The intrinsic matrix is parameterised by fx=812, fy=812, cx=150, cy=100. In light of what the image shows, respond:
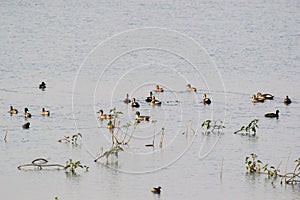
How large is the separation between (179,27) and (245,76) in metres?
8.49

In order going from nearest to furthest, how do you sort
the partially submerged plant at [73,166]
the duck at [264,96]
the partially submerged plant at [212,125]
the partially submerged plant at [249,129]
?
the partially submerged plant at [73,166] → the partially submerged plant at [249,129] → the partially submerged plant at [212,125] → the duck at [264,96]

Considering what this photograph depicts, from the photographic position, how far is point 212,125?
1647 centimetres

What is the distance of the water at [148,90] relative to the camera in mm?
12713

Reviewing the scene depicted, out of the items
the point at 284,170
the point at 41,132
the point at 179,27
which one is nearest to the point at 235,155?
the point at 284,170

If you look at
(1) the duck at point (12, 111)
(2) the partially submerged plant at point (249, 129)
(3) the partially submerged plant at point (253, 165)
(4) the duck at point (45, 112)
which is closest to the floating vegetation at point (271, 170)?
(3) the partially submerged plant at point (253, 165)

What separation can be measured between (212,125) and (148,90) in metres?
4.00

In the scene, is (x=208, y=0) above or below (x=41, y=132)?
above

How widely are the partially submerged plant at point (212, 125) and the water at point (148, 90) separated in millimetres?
208

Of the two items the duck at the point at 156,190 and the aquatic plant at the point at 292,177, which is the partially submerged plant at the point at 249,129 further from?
the duck at the point at 156,190

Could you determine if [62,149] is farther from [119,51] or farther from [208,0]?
[208,0]

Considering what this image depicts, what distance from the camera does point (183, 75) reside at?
2158 cm

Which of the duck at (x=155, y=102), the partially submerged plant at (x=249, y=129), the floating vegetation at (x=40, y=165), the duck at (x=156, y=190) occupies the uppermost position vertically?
the duck at (x=155, y=102)

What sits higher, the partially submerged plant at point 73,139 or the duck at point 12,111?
the duck at point 12,111

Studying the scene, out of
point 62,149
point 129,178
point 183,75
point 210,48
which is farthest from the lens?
point 210,48
